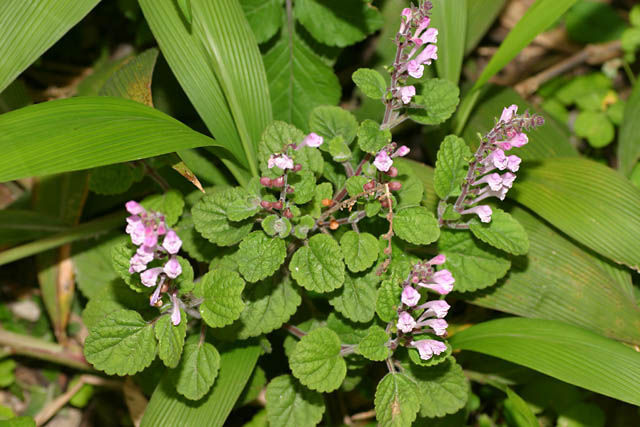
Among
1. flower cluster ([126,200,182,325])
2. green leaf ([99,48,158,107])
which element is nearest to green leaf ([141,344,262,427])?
flower cluster ([126,200,182,325])

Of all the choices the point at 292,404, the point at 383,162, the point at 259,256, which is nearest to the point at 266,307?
the point at 259,256

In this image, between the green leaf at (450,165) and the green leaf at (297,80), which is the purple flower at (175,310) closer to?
the green leaf at (450,165)

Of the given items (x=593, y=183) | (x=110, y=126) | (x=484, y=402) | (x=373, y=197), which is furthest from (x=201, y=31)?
(x=484, y=402)

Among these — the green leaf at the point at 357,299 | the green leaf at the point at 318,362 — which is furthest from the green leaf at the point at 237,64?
the green leaf at the point at 318,362

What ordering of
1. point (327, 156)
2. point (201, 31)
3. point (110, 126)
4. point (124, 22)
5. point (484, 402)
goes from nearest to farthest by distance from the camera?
point (110, 126)
point (201, 31)
point (327, 156)
point (484, 402)
point (124, 22)

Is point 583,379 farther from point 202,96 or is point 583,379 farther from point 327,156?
point 202,96

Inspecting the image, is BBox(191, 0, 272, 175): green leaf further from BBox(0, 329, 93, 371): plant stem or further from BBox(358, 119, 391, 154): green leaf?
BBox(0, 329, 93, 371): plant stem

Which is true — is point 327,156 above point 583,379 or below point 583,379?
above
